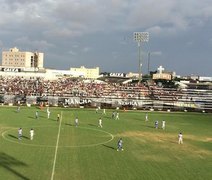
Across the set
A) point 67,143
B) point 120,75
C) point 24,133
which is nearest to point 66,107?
point 24,133

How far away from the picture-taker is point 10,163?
33188mm

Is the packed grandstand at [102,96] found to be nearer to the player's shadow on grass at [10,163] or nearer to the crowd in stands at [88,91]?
the crowd in stands at [88,91]

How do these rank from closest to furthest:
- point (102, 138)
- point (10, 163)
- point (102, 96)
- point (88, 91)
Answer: point (10, 163)
point (102, 138)
point (102, 96)
point (88, 91)

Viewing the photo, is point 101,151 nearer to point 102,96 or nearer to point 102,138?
point 102,138

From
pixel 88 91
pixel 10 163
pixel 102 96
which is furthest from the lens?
pixel 88 91

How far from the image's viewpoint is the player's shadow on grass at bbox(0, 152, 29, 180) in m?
29.8

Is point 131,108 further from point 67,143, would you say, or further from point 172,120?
point 67,143

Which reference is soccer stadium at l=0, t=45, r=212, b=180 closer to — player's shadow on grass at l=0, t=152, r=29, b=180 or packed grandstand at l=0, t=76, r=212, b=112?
player's shadow on grass at l=0, t=152, r=29, b=180

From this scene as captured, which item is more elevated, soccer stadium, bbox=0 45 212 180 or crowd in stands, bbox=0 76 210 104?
crowd in stands, bbox=0 76 210 104

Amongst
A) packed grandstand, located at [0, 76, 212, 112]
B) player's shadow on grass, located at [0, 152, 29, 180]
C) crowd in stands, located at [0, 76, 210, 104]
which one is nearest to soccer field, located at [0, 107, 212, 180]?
player's shadow on grass, located at [0, 152, 29, 180]

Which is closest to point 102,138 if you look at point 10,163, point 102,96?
point 10,163

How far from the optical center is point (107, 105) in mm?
89688

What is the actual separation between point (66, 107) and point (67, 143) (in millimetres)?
43749

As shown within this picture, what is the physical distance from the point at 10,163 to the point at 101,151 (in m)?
10.5
